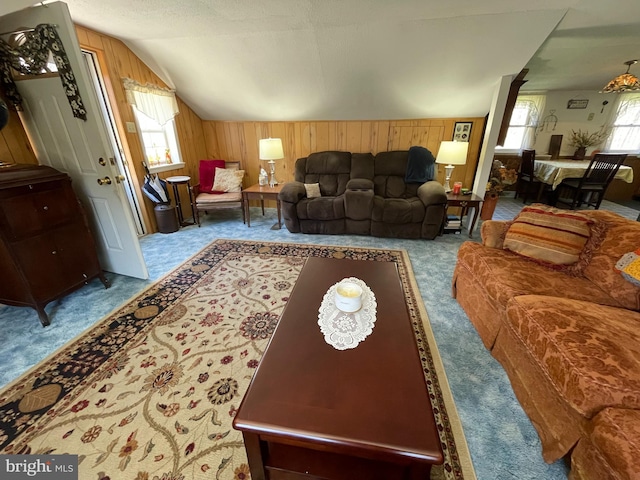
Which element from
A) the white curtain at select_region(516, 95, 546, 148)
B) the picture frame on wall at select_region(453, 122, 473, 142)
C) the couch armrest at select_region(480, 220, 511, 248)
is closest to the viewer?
the couch armrest at select_region(480, 220, 511, 248)

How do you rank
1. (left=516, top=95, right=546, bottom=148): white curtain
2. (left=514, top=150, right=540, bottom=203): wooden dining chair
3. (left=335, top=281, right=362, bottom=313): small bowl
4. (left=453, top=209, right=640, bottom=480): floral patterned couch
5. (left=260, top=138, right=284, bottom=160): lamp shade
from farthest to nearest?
(left=516, top=95, right=546, bottom=148): white curtain → (left=514, top=150, right=540, bottom=203): wooden dining chair → (left=260, top=138, right=284, bottom=160): lamp shade → (left=335, top=281, right=362, bottom=313): small bowl → (left=453, top=209, right=640, bottom=480): floral patterned couch

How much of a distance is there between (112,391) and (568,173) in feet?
20.0

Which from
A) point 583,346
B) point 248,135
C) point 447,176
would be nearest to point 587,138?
point 447,176

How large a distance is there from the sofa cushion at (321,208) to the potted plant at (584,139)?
18.7 ft

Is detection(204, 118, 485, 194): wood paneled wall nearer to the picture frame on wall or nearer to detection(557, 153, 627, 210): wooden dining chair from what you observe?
the picture frame on wall

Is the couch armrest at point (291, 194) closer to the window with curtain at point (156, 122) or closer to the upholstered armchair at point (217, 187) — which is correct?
the upholstered armchair at point (217, 187)

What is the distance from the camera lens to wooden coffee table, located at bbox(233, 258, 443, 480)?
2.51ft

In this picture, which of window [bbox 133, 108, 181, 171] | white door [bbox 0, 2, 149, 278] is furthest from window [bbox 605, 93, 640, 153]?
white door [bbox 0, 2, 149, 278]

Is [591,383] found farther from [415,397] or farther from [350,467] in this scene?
[350,467]

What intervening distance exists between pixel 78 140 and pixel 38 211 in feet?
1.89

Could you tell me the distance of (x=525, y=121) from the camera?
17.9ft

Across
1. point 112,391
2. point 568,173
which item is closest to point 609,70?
point 568,173

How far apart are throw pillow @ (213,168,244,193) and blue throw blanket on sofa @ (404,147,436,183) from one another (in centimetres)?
248

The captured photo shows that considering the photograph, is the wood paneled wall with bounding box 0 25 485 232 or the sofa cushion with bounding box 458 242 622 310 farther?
the wood paneled wall with bounding box 0 25 485 232
